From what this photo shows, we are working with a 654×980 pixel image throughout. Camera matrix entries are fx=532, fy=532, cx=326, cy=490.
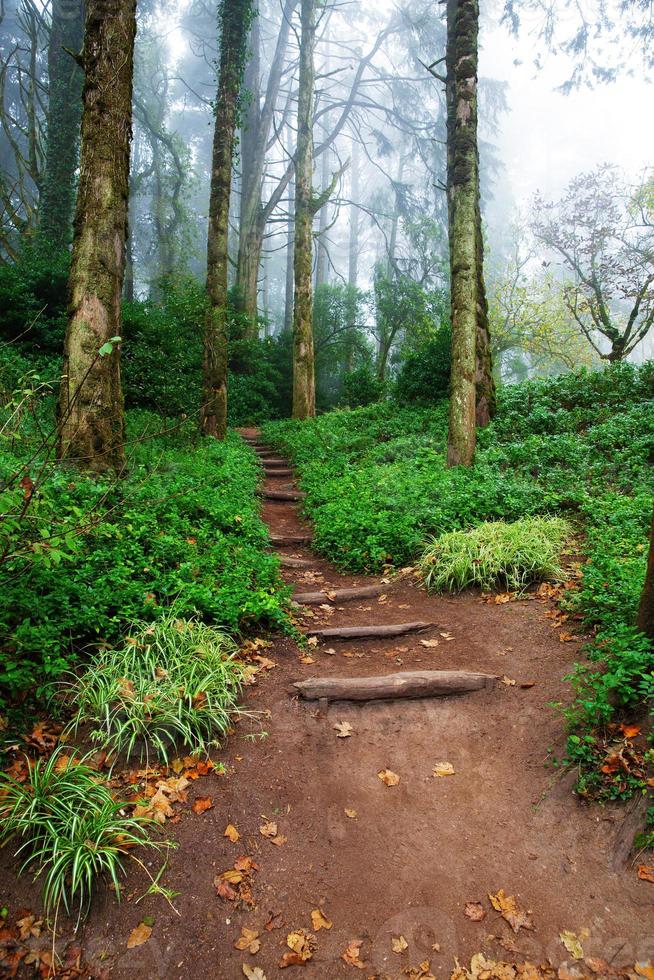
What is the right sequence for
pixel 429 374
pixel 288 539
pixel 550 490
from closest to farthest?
pixel 550 490 → pixel 288 539 → pixel 429 374

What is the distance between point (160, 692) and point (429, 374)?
38.1ft

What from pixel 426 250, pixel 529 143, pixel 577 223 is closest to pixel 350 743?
pixel 577 223

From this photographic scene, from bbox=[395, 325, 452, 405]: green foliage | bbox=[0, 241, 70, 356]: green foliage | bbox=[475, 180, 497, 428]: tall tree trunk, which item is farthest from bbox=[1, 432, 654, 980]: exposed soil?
bbox=[0, 241, 70, 356]: green foliage

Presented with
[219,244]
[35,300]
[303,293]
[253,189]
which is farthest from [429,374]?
[253,189]

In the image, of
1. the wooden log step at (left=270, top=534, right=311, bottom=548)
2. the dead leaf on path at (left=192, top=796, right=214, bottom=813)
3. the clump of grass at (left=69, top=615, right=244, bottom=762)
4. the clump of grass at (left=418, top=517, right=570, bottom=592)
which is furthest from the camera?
the wooden log step at (left=270, top=534, right=311, bottom=548)

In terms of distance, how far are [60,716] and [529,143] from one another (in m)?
77.4

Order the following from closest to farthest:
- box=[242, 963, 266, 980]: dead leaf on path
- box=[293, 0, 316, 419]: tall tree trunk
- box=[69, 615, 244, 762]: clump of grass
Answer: box=[242, 963, 266, 980]: dead leaf on path, box=[69, 615, 244, 762]: clump of grass, box=[293, 0, 316, 419]: tall tree trunk

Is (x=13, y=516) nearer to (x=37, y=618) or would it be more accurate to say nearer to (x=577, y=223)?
(x=37, y=618)

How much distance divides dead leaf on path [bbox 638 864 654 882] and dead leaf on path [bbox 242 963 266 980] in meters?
1.85

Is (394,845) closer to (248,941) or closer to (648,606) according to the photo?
(248,941)

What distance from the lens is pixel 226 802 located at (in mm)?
3053

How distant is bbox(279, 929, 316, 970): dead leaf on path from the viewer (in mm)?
2395

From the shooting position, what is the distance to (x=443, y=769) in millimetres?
3436

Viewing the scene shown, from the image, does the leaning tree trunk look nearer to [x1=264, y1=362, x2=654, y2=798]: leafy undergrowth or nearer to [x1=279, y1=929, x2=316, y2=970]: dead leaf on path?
[x1=264, y1=362, x2=654, y2=798]: leafy undergrowth
